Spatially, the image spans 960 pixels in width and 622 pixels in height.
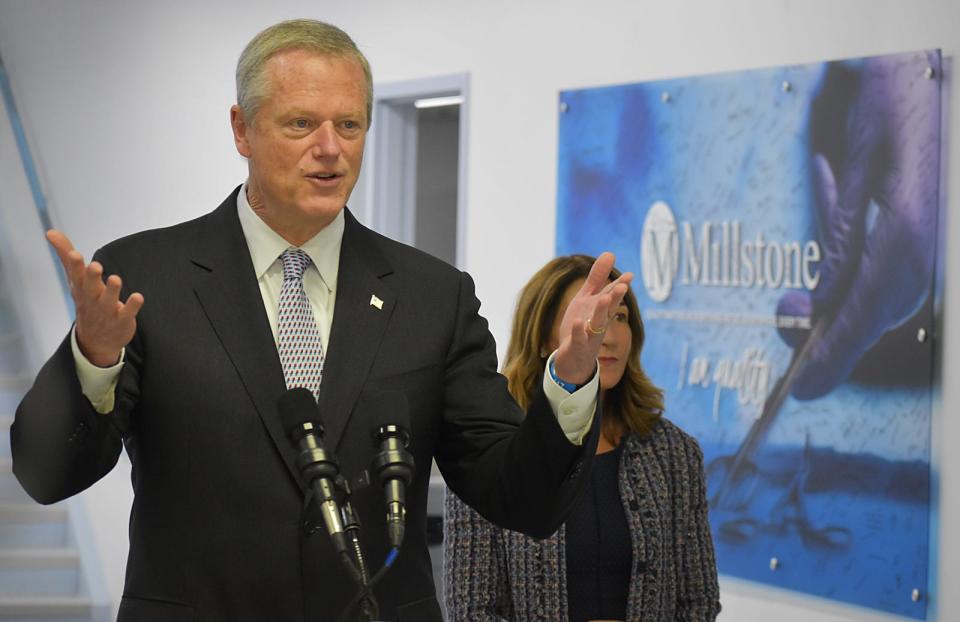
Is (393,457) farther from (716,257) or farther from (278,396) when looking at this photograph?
(716,257)

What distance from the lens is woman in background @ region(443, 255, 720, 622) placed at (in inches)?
94.8

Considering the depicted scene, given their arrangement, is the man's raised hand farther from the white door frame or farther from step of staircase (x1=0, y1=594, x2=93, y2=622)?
step of staircase (x1=0, y1=594, x2=93, y2=622)

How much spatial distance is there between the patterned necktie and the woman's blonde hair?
0.92m

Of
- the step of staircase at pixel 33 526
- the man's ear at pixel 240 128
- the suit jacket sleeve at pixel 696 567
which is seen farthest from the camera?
the step of staircase at pixel 33 526

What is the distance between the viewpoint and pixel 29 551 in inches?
242

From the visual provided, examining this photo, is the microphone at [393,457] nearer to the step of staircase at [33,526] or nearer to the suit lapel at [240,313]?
the suit lapel at [240,313]

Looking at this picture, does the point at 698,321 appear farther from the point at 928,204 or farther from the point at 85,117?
the point at 85,117

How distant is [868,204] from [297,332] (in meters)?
2.12

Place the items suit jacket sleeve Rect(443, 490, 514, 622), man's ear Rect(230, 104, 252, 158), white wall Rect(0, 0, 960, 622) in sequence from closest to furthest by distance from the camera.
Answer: man's ear Rect(230, 104, 252, 158)
suit jacket sleeve Rect(443, 490, 514, 622)
white wall Rect(0, 0, 960, 622)

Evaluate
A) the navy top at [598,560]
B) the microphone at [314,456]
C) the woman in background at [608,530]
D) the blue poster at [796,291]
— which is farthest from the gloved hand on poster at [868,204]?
the microphone at [314,456]

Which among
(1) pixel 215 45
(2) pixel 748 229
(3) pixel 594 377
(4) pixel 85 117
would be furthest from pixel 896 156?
(4) pixel 85 117

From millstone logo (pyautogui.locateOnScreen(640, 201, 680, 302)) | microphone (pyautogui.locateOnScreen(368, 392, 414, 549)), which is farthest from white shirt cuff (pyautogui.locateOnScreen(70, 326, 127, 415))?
millstone logo (pyautogui.locateOnScreen(640, 201, 680, 302))

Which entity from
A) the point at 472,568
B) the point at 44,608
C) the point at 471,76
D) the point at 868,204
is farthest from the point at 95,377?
the point at 44,608

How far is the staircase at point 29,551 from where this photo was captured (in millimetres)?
6016
